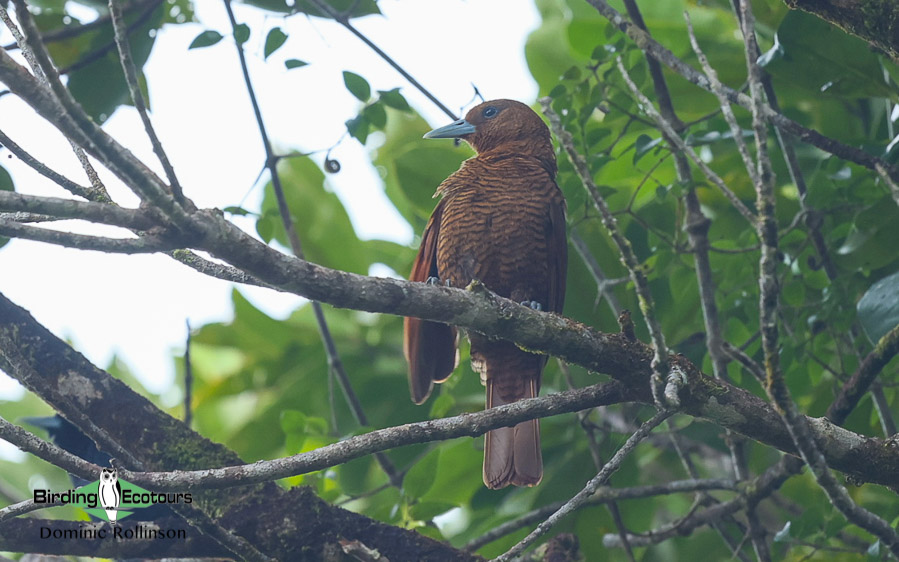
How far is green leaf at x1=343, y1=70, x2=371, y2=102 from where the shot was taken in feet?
9.30

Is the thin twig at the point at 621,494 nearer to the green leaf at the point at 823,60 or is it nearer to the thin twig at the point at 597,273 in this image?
the thin twig at the point at 597,273

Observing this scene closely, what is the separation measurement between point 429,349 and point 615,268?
2.83 ft

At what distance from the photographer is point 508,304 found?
6.67 ft

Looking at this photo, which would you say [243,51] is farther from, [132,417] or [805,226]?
[805,226]

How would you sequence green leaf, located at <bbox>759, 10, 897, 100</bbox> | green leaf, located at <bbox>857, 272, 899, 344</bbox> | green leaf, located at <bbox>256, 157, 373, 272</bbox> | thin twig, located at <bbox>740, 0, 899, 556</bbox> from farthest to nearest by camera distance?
1. green leaf, located at <bbox>256, 157, 373, 272</bbox>
2. green leaf, located at <bbox>759, 10, 897, 100</bbox>
3. green leaf, located at <bbox>857, 272, 899, 344</bbox>
4. thin twig, located at <bbox>740, 0, 899, 556</bbox>

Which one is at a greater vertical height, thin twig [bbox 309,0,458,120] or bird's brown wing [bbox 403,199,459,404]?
thin twig [bbox 309,0,458,120]

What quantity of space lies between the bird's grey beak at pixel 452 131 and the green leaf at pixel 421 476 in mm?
1571

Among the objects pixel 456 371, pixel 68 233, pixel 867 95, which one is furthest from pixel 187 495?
pixel 867 95

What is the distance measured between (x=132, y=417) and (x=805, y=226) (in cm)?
225

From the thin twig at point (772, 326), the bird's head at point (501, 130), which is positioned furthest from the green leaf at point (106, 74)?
the thin twig at point (772, 326)

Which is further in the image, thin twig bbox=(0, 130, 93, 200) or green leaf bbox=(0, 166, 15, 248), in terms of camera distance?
green leaf bbox=(0, 166, 15, 248)

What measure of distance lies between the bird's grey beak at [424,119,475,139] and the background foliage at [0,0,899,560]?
9 centimetres

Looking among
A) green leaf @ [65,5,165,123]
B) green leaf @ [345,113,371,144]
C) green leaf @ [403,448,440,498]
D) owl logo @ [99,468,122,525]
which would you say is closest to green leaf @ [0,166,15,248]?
green leaf @ [65,5,165,123]

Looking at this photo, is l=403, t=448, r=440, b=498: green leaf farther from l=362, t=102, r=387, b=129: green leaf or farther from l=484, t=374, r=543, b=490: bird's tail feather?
l=362, t=102, r=387, b=129: green leaf
